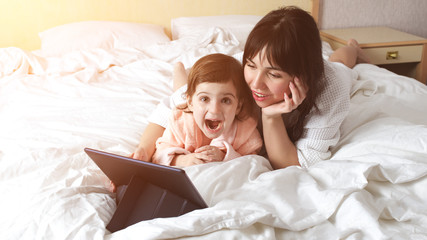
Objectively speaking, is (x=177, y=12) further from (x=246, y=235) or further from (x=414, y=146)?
(x=246, y=235)

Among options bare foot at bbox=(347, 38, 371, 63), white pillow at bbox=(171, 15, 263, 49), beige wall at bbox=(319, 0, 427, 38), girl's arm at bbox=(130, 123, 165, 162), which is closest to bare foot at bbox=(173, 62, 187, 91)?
girl's arm at bbox=(130, 123, 165, 162)

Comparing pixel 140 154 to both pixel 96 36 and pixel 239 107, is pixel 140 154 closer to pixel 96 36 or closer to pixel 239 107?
pixel 239 107

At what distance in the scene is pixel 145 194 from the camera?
0.95 m

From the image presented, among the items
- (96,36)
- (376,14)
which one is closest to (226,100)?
(96,36)

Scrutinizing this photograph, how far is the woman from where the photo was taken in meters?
1.01

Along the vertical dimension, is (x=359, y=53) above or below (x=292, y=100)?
below

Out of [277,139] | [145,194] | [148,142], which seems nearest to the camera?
[145,194]

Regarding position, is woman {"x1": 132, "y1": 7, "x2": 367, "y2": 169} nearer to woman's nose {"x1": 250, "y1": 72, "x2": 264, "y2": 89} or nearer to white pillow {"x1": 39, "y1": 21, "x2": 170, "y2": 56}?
Answer: woman's nose {"x1": 250, "y1": 72, "x2": 264, "y2": 89}

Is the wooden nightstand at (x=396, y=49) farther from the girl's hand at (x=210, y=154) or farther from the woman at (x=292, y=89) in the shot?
the girl's hand at (x=210, y=154)

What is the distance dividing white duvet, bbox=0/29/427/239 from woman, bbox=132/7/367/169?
0.08 m

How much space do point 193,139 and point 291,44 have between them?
43 centimetres

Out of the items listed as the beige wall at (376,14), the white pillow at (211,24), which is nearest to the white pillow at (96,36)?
the white pillow at (211,24)

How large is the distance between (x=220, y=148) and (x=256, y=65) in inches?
11.3

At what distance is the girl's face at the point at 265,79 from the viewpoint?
40.4 inches
